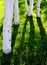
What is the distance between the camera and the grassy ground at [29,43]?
6458 mm

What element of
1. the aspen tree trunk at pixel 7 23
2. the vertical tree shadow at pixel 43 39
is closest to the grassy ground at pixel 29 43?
the vertical tree shadow at pixel 43 39

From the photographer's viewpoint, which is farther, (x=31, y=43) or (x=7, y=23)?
(x=31, y=43)

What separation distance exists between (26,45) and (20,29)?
53.6 inches

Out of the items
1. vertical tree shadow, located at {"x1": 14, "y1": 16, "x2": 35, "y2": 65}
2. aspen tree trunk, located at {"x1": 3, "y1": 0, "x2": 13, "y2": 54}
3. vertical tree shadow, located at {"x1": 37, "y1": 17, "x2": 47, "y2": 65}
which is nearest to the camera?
aspen tree trunk, located at {"x1": 3, "y1": 0, "x2": 13, "y2": 54}

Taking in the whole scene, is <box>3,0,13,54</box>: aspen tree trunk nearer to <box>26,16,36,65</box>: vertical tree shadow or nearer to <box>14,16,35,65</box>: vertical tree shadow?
<box>14,16,35,65</box>: vertical tree shadow

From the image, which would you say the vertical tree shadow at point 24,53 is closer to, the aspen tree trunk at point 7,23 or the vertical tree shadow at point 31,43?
the vertical tree shadow at point 31,43

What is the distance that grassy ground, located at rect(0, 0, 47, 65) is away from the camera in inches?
254

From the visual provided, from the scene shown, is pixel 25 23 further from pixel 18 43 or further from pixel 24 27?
pixel 18 43

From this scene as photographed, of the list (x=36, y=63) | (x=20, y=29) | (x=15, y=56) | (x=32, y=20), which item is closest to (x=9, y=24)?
(x=15, y=56)

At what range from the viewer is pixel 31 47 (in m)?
7.12

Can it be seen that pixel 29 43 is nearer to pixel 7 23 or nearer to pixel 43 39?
pixel 43 39

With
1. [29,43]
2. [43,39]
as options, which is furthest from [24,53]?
[43,39]

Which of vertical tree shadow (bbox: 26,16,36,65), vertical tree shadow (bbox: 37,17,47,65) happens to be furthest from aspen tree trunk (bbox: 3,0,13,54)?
vertical tree shadow (bbox: 37,17,47,65)

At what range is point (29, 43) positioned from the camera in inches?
291
